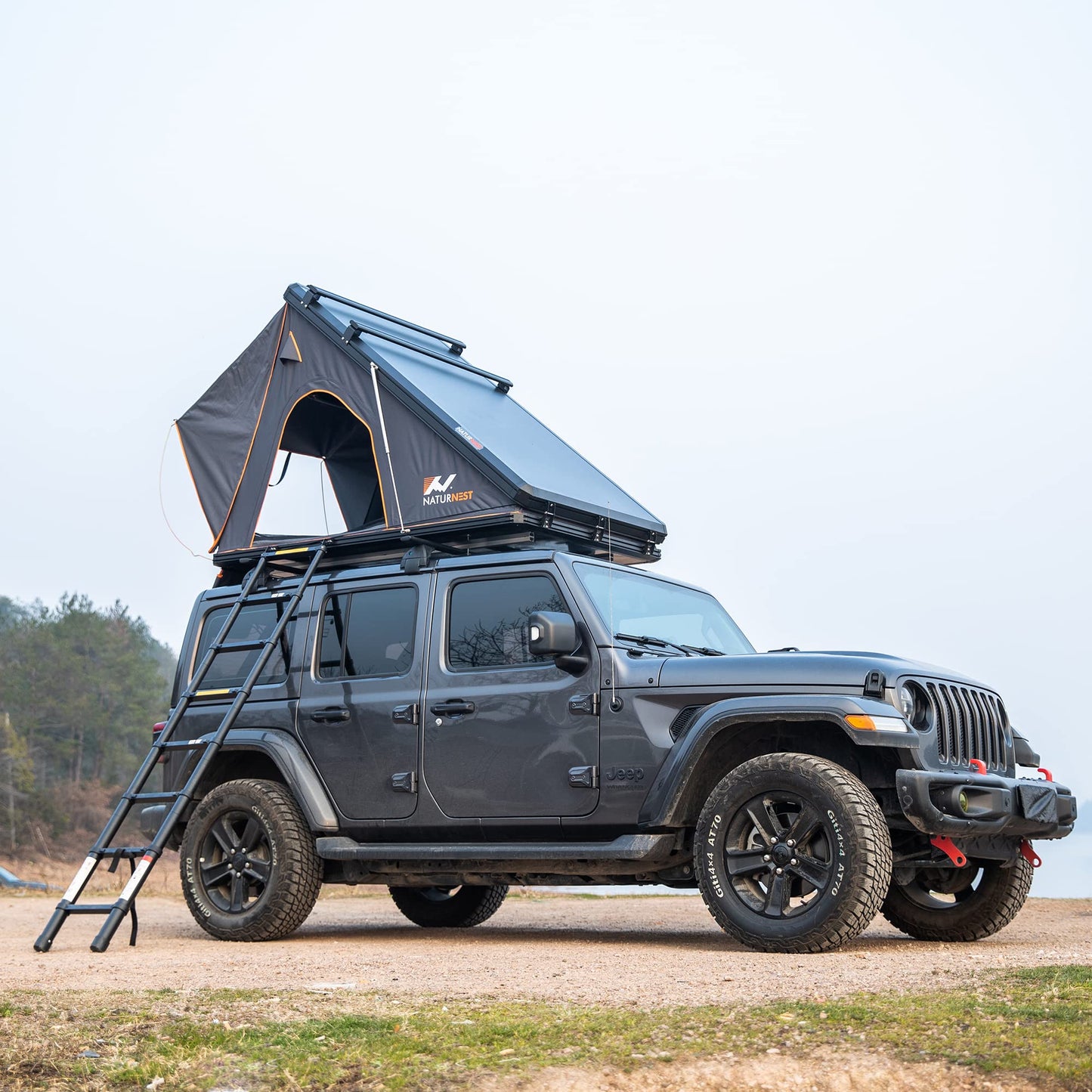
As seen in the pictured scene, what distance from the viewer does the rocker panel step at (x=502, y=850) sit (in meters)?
7.30

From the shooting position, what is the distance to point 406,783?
8266 mm

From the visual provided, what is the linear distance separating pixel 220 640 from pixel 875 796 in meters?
4.44

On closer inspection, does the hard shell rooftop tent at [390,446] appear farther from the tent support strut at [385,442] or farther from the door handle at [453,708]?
the door handle at [453,708]

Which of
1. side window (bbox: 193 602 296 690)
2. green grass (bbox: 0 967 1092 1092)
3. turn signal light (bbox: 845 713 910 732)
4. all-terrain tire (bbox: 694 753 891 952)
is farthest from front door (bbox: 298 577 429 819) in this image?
green grass (bbox: 0 967 1092 1092)

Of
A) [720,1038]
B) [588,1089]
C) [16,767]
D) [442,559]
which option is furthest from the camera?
[16,767]

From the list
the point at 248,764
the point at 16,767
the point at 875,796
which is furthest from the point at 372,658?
the point at 16,767

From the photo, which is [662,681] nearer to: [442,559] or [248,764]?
[442,559]

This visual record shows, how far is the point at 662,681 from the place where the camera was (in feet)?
24.5

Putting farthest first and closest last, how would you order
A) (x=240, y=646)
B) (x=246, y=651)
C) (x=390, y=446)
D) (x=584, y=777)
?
(x=246, y=651) < (x=240, y=646) < (x=390, y=446) < (x=584, y=777)

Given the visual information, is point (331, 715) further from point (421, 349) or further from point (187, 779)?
point (421, 349)

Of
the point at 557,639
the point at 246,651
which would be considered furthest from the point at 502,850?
the point at 246,651

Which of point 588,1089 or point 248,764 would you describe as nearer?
point 588,1089

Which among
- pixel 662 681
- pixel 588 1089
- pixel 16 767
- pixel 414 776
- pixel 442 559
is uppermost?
pixel 442 559

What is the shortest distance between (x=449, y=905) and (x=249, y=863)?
6.62 feet
